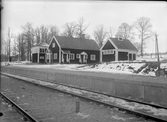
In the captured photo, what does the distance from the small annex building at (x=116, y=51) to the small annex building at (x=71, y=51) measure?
574 cm

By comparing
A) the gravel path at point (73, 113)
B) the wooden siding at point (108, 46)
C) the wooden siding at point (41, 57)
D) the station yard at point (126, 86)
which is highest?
the wooden siding at point (108, 46)

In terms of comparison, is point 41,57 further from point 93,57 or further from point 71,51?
point 93,57

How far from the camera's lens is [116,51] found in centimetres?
4112

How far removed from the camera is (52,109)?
7.70m

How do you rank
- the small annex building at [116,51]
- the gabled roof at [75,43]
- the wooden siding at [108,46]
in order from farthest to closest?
the gabled roof at [75,43]
the wooden siding at [108,46]
the small annex building at [116,51]

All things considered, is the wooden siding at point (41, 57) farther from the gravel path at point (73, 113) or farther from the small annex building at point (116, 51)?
the gravel path at point (73, 113)

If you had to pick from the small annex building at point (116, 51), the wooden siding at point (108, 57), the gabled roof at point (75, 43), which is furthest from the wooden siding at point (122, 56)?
the gabled roof at point (75, 43)

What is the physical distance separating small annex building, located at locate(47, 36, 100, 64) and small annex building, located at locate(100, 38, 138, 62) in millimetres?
5742

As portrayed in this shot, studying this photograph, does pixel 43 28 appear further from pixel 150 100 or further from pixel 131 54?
pixel 150 100

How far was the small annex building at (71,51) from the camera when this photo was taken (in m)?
44.4

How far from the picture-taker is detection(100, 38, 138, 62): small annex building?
41406 mm

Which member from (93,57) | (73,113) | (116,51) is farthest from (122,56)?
(73,113)

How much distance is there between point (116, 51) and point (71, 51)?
36.9 ft

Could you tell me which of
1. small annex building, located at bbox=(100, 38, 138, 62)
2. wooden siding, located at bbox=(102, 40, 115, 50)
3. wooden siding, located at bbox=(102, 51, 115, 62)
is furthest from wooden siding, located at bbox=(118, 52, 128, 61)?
wooden siding, located at bbox=(102, 40, 115, 50)
